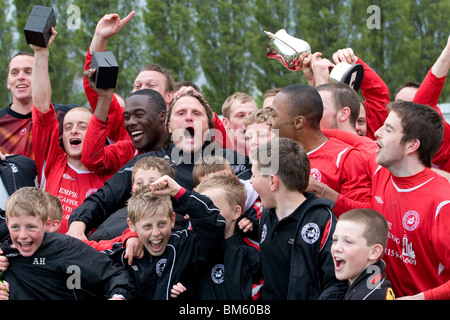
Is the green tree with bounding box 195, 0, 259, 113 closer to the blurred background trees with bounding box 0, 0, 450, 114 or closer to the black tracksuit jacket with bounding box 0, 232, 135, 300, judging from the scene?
the blurred background trees with bounding box 0, 0, 450, 114

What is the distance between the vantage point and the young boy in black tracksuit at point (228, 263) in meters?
4.29

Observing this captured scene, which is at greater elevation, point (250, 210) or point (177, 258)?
point (250, 210)

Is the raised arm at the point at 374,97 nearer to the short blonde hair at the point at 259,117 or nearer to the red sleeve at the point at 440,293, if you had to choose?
the short blonde hair at the point at 259,117

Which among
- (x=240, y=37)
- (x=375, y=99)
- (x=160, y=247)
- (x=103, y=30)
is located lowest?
(x=160, y=247)

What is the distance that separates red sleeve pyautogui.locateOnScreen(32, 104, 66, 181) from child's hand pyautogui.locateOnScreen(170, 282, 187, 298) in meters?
1.95

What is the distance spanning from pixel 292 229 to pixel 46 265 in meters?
1.67

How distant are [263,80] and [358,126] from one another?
16.9m

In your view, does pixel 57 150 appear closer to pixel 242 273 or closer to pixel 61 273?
pixel 61 273

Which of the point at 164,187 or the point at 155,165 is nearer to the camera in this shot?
the point at 164,187

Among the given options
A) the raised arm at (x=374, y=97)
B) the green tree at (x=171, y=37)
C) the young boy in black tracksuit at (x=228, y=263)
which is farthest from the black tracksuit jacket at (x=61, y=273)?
the green tree at (x=171, y=37)

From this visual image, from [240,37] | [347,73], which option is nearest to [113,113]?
[347,73]

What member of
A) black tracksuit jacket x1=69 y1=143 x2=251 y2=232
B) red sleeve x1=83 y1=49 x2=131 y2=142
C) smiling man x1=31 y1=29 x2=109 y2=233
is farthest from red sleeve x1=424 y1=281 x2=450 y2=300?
red sleeve x1=83 y1=49 x2=131 y2=142

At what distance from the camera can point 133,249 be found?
439 centimetres

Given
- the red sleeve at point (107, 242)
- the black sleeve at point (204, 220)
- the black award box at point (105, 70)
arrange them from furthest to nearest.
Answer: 1. the black award box at point (105, 70)
2. the red sleeve at point (107, 242)
3. the black sleeve at point (204, 220)
